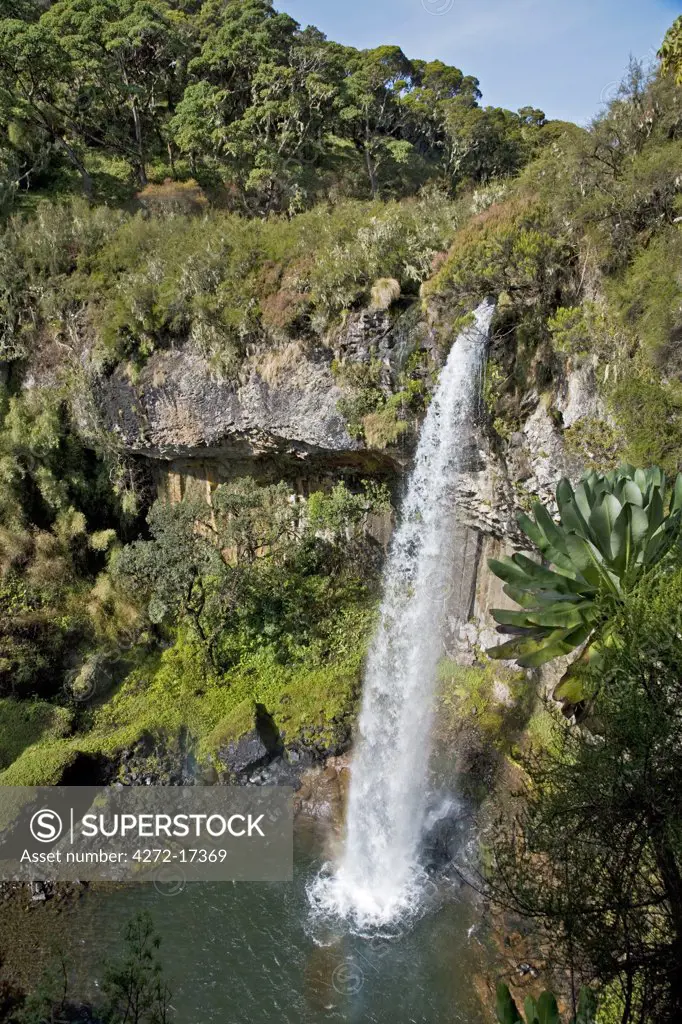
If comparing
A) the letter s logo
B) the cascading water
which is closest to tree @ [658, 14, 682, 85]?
the cascading water

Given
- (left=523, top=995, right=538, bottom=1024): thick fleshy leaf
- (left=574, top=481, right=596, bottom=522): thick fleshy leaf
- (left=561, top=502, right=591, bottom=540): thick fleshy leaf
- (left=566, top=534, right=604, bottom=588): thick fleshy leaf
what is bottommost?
(left=523, top=995, right=538, bottom=1024): thick fleshy leaf

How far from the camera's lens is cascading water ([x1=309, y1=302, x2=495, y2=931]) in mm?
8992

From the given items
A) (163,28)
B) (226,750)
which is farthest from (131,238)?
(163,28)

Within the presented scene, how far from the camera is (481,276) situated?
985 cm

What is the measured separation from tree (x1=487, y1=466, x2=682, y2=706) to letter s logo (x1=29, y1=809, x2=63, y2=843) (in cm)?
799

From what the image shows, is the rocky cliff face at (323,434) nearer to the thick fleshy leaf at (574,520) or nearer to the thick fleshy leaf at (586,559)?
the thick fleshy leaf at (574,520)

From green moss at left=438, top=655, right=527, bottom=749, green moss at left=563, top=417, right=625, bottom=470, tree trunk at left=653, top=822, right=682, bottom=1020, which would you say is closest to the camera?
tree trunk at left=653, top=822, right=682, bottom=1020

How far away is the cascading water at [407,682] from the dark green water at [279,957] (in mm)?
469

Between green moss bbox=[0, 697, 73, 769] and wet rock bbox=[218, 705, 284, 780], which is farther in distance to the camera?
green moss bbox=[0, 697, 73, 769]

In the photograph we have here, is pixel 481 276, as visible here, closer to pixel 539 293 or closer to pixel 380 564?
pixel 539 293

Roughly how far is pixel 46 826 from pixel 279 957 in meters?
4.36

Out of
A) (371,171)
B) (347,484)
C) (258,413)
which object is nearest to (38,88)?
Answer: (371,171)

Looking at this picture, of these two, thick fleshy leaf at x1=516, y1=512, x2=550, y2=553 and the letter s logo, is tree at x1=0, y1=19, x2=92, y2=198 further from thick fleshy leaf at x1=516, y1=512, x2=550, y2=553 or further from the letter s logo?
thick fleshy leaf at x1=516, y1=512, x2=550, y2=553

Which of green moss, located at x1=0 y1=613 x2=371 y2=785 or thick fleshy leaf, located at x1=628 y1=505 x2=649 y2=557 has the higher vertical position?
thick fleshy leaf, located at x1=628 y1=505 x2=649 y2=557
